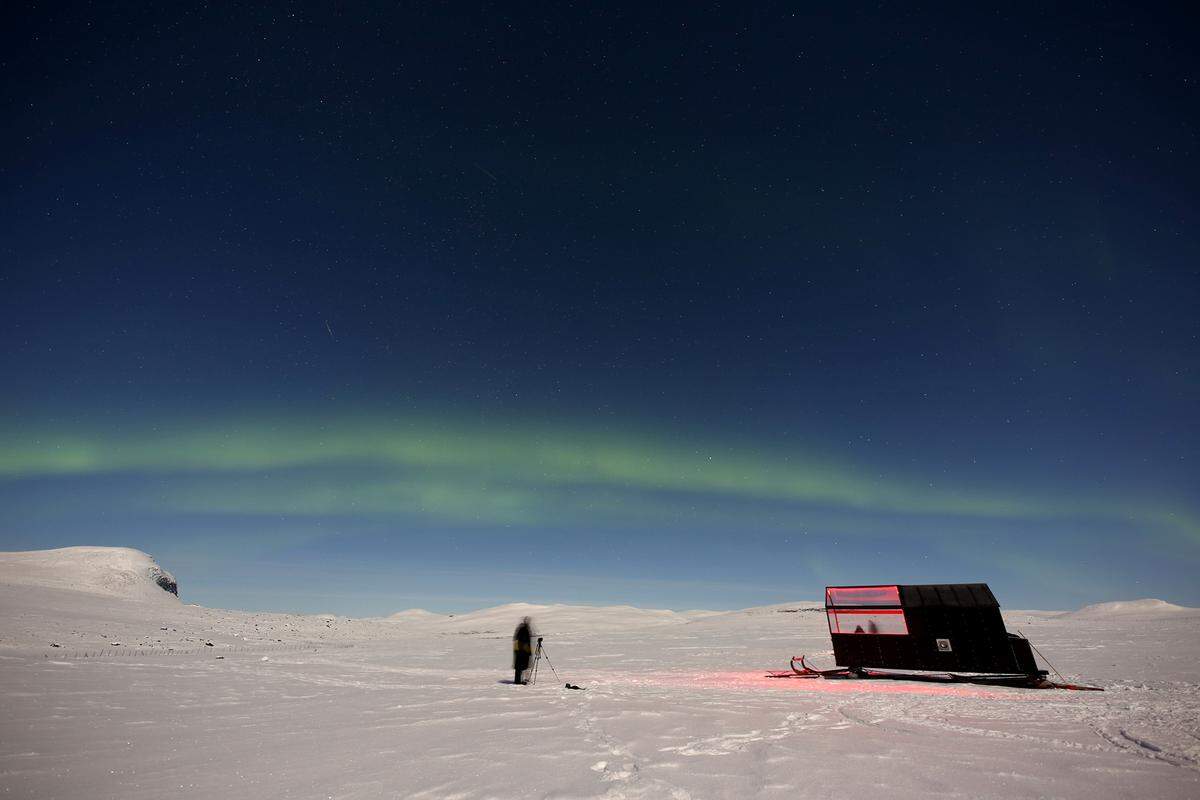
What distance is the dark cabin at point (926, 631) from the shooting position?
1555cm

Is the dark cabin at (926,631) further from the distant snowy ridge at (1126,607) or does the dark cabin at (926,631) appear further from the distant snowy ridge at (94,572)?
the distant snowy ridge at (1126,607)

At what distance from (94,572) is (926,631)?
7888cm

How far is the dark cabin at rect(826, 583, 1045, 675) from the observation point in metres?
15.5

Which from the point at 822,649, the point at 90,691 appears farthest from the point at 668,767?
the point at 822,649

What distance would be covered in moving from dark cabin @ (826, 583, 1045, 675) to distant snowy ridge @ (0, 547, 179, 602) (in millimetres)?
62321

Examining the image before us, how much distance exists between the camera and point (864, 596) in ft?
58.6

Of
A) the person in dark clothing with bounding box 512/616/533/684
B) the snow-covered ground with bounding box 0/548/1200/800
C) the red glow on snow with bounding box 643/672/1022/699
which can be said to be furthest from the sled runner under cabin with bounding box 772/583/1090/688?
the person in dark clothing with bounding box 512/616/533/684

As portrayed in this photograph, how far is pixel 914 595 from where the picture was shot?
56.9 feet

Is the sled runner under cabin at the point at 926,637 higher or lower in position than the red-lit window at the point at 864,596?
lower

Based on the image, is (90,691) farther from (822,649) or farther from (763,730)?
(822,649)

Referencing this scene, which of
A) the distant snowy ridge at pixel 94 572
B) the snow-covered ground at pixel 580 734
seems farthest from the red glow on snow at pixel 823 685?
the distant snowy ridge at pixel 94 572

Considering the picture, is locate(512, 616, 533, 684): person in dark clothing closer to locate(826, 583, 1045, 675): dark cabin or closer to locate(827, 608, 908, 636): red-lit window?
locate(826, 583, 1045, 675): dark cabin

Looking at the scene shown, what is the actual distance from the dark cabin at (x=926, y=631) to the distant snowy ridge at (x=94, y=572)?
2454 inches

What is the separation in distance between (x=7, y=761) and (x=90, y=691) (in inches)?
294
